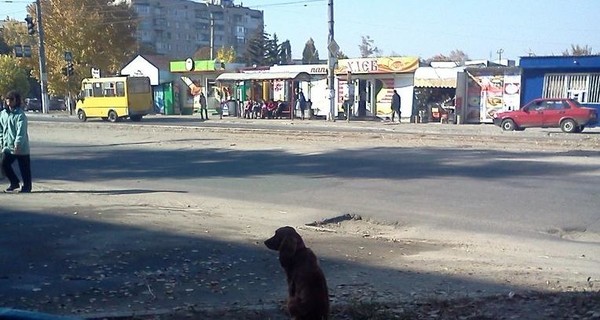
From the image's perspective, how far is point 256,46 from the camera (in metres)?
96.2

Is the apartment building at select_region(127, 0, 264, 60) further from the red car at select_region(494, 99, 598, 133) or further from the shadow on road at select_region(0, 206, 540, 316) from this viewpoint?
the shadow on road at select_region(0, 206, 540, 316)

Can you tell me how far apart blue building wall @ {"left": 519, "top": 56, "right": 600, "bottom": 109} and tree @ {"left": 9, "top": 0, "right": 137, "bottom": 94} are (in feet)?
116

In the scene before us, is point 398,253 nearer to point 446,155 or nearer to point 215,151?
point 446,155

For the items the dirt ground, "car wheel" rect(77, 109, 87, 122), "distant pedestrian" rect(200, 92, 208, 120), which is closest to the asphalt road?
the dirt ground

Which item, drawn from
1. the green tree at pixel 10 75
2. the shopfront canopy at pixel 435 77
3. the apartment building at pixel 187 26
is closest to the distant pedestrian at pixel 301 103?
the shopfront canopy at pixel 435 77

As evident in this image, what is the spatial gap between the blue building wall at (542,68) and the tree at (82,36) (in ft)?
116

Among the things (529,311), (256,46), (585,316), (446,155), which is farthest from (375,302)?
(256,46)

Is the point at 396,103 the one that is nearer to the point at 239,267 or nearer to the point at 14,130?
the point at 14,130

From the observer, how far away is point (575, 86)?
35062 mm

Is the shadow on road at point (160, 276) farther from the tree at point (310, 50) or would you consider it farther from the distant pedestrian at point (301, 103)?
the tree at point (310, 50)

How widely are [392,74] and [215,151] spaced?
20.9 m

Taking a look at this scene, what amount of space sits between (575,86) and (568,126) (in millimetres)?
6491

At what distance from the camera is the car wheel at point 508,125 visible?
3134 cm

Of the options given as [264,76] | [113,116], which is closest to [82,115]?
[113,116]
